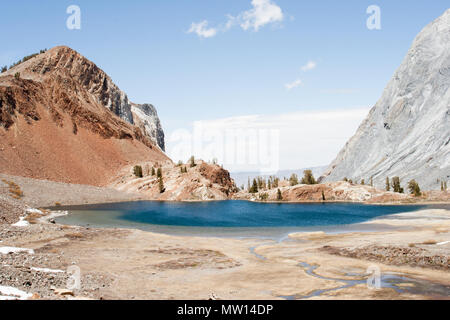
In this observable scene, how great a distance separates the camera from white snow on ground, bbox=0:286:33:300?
13.9 metres

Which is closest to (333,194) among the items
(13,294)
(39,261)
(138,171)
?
(138,171)

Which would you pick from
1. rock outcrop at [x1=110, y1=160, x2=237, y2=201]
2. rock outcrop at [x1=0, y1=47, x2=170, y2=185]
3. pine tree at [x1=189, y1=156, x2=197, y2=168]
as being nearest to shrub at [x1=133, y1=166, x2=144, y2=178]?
rock outcrop at [x1=110, y1=160, x2=237, y2=201]

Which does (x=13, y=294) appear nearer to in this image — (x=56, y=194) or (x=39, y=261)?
(x=39, y=261)

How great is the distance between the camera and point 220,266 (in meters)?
24.7

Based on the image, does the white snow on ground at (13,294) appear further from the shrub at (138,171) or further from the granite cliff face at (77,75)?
the granite cliff face at (77,75)

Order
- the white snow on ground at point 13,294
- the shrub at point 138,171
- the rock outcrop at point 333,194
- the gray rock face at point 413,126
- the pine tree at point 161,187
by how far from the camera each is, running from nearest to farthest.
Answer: the white snow on ground at point 13,294 → the rock outcrop at point 333,194 → the pine tree at point 161,187 → the shrub at point 138,171 → the gray rock face at point 413,126

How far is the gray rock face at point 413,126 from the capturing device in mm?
135000

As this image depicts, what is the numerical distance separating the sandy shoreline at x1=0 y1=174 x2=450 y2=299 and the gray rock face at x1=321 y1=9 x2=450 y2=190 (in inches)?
4304

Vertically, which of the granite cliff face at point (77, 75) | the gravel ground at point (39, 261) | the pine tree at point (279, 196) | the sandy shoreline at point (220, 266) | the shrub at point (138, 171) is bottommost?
the sandy shoreline at point (220, 266)

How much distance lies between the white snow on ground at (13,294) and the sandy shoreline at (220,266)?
1.91ft

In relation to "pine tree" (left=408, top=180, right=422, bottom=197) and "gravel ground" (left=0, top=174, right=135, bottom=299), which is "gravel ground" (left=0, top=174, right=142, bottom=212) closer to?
"gravel ground" (left=0, top=174, right=135, bottom=299)

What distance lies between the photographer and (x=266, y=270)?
75.5 ft

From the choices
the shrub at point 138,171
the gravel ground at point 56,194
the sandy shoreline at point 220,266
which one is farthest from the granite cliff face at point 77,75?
the sandy shoreline at point 220,266
